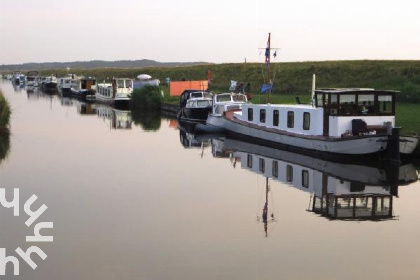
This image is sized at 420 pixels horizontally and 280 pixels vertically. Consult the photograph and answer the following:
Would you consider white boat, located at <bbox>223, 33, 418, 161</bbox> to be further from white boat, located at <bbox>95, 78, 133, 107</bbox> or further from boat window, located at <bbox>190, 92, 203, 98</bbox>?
white boat, located at <bbox>95, 78, 133, 107</bbox>

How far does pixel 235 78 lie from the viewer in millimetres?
93250

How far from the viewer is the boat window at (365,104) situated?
28.1 meters

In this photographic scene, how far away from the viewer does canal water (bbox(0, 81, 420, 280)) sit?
14102 mm

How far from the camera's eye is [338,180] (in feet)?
78.2

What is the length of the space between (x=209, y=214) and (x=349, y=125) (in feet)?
36.2

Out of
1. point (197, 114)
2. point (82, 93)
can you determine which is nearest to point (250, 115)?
point (197, 114)

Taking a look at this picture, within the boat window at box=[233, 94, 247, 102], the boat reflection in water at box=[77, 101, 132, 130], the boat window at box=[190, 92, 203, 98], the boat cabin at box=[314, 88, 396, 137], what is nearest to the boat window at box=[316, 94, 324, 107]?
the boat cabin at box=[314, 88, 396, 137]

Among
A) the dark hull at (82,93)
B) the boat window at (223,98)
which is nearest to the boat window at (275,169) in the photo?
the boat window at (223,98)

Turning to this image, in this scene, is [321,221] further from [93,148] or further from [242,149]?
[93,148]

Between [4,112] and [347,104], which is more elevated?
[347,104]

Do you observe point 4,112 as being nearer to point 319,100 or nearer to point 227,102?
point 227,102

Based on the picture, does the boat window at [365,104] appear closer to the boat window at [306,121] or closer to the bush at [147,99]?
the boat window at [306,121]

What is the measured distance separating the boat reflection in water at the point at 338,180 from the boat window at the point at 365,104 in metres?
2.55

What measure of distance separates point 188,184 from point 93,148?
36.9 feet
